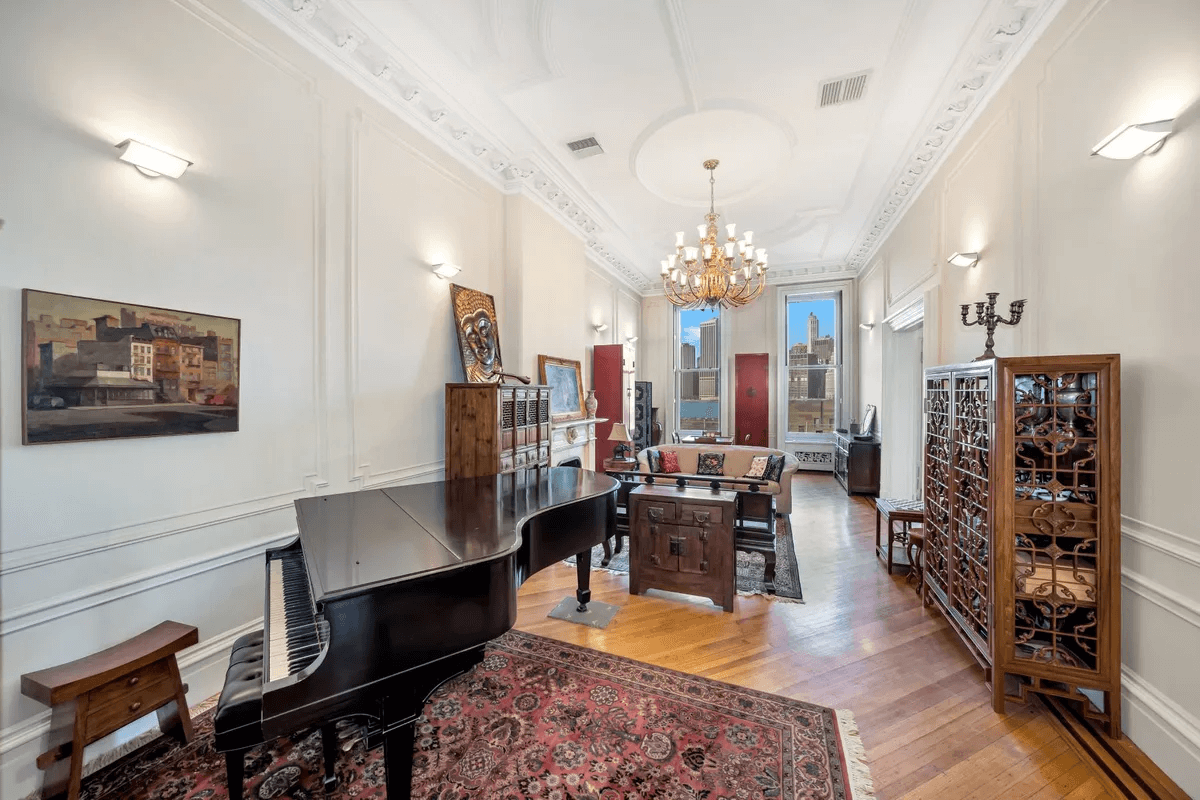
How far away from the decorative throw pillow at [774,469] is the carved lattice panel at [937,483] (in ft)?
6.37

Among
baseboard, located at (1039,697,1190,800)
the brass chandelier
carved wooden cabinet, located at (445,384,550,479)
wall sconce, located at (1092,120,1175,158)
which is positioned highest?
the brass chandelier

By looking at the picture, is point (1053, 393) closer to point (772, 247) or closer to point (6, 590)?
point (6, 590)

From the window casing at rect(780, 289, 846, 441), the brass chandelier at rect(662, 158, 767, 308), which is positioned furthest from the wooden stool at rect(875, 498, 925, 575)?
the window casing at rect(780, 289, 846, 441)

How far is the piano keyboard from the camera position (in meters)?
1.35

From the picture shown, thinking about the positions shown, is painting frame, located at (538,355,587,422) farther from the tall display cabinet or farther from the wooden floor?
the tall display cabinet

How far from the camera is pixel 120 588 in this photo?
2.01 metres

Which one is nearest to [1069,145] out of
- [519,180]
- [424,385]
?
[519,180]

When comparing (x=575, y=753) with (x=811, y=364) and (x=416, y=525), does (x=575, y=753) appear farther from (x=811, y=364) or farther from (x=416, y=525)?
(x=811, y=364)

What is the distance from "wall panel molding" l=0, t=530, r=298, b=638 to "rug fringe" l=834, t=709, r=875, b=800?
3.15 meters

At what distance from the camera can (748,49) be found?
3148 mm

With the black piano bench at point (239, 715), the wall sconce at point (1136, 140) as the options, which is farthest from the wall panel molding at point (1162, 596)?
the black piano bench at point (239, 715)

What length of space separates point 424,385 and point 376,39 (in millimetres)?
2453

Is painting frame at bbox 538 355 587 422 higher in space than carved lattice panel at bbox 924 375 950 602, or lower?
higher

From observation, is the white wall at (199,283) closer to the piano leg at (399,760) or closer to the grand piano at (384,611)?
the grand piano at (384,611)
